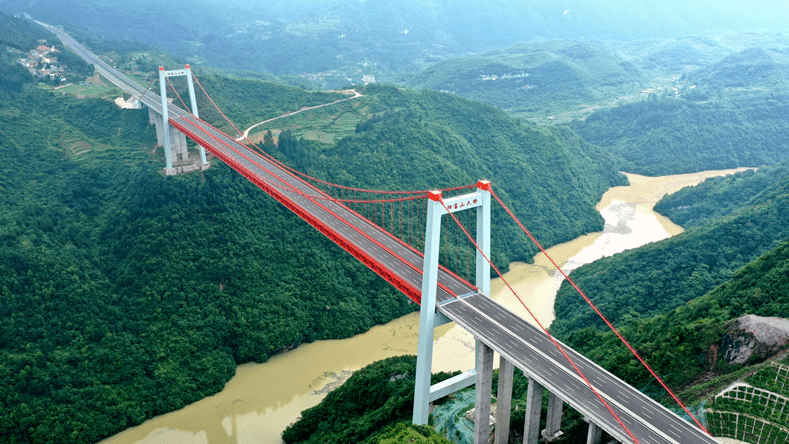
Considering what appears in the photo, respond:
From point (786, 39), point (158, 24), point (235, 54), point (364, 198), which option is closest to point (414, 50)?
point (235, 54)

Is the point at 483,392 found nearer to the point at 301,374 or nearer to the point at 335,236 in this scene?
the point at 335,236

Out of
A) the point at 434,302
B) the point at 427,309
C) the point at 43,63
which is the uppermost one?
the point at 43,63

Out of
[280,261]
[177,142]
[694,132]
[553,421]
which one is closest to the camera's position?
[553,421]

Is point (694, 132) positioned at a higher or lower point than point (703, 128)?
lower

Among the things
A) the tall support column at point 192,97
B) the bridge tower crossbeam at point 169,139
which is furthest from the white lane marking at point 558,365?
the bridge tower crossbeam at point 169,139

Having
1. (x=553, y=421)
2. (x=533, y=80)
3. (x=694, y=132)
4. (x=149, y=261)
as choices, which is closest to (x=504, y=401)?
(x=553, y=421)
